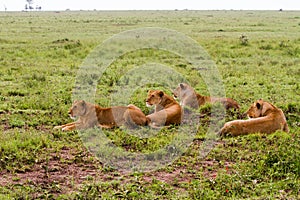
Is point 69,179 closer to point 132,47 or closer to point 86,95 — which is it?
point 86,95

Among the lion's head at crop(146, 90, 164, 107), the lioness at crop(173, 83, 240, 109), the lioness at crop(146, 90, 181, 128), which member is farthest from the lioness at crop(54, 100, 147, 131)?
the lioness at crop(173, 83, 240, 109)

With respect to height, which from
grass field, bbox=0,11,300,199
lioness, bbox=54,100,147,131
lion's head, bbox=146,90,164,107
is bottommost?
grass field, bbox=0,11,300,199

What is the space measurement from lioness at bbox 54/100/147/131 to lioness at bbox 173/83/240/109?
2.10m

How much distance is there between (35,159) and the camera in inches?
270

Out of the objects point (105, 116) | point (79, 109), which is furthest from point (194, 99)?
point (79, 109)

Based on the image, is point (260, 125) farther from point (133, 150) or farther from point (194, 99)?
point (194, 99)

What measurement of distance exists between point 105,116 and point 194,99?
9.06ft

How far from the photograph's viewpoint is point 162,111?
905cm

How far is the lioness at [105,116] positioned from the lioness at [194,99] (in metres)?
2.10

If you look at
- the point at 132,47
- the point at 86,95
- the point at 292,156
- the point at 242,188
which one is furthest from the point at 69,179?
the point at 132,47

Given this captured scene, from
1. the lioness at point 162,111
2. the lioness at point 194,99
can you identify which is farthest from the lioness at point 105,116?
the lioness at point 194,99

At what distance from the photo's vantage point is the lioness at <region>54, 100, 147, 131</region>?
8695 mm

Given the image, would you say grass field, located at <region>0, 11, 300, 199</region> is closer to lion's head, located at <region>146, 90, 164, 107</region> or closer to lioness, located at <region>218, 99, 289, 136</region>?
lioness, located at <region>218, 99, 289, 136</region>

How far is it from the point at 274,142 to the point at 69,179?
3605 millimetres
